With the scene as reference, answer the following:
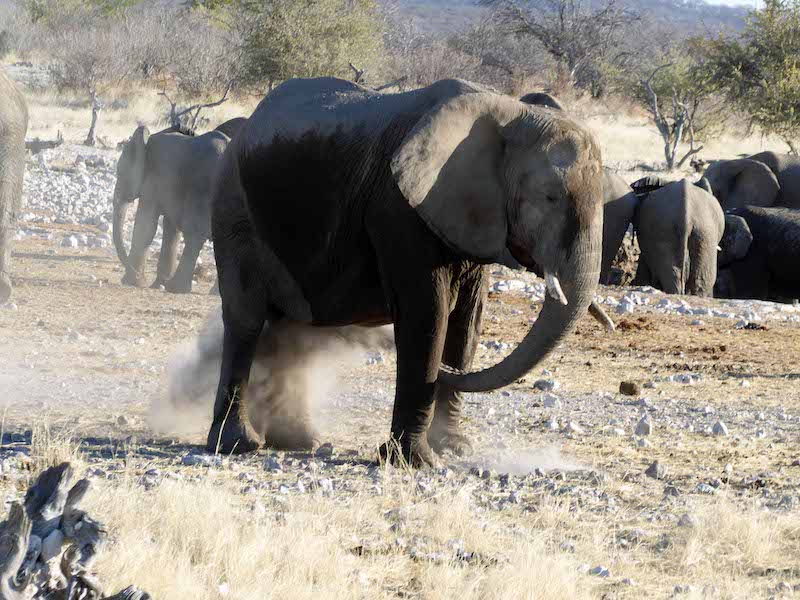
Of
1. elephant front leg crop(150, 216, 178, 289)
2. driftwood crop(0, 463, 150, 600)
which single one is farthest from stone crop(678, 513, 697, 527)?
elephant front leg crop(150, 216, 178, 289)

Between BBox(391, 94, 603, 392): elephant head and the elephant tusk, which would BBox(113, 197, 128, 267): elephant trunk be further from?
the elephant tusk

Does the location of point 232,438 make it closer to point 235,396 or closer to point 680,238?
point 235,396

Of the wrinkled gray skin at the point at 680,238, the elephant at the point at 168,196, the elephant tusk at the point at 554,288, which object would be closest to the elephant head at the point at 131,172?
the elephant at the point at 168,196

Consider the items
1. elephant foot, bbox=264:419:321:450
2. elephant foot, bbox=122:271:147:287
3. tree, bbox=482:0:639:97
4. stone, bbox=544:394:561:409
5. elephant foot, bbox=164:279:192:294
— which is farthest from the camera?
tree, bbox=482:0:639:97

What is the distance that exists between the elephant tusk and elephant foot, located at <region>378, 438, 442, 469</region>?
3.82 feet

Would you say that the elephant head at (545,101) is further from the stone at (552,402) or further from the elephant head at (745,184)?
the elephant head at (745,184)

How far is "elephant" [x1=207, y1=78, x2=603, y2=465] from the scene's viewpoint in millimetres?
6418

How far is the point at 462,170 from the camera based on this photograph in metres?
Answer: 6.60

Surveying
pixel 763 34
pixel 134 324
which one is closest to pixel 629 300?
pixel 134 324

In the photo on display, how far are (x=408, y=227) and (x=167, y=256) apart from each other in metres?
9.45

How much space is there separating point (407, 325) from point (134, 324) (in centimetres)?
607

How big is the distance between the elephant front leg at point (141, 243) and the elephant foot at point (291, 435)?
7596mm

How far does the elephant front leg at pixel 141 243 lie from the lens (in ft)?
50.0

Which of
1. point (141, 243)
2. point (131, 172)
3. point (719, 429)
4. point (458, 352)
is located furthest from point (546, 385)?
point (131, 172)
